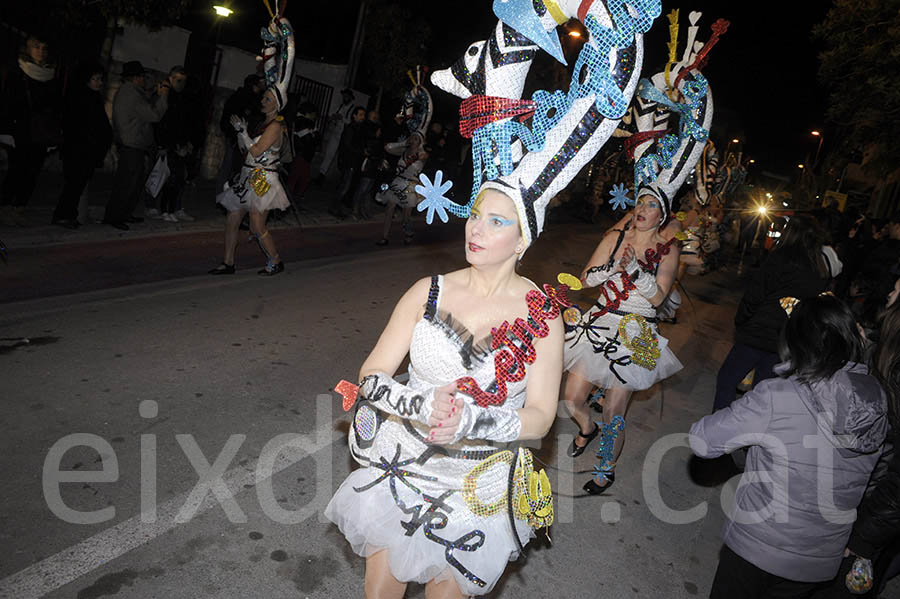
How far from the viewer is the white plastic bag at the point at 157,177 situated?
9.43 m

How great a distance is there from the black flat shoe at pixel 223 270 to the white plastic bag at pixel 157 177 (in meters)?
2.59

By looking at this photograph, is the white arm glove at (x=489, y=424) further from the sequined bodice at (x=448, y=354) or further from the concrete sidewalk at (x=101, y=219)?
the concrete sidewalk at (x=101, y=219)

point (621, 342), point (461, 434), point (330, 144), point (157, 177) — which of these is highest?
point (330, 144)

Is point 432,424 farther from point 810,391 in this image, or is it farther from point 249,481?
point 249,481

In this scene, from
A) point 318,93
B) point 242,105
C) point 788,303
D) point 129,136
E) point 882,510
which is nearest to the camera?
point 882,510

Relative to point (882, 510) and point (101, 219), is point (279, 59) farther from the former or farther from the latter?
point (882, 510)

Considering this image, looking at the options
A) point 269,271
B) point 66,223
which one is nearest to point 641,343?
point 269,271

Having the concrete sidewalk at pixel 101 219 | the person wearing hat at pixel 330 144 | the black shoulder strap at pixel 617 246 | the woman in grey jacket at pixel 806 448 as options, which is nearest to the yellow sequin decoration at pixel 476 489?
the woman in grey jacket at pixel 806 448

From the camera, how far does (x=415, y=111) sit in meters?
11.5

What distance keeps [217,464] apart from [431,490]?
2111 mm

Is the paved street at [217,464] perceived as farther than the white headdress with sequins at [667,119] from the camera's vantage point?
No

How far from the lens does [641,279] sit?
4.56 metres

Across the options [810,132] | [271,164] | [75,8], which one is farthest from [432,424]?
[810,132]

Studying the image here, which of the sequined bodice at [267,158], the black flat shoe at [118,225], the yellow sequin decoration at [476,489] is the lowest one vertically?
the black flat shoe at [118,225]
